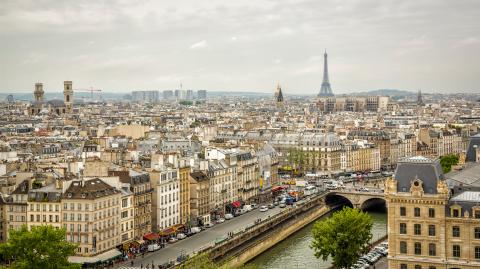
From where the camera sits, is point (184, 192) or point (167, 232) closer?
point (167, 232)

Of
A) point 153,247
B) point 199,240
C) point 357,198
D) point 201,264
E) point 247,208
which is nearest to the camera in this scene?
point 201,264

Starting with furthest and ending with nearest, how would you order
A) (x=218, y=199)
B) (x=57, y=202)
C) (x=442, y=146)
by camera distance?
(x=442, y=146), (x=218, y=199), (x=57, y=202)

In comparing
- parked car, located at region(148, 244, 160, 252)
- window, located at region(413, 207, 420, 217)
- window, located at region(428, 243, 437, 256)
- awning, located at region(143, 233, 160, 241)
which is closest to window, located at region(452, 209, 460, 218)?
window, located at region(413, 207, 420, 217)

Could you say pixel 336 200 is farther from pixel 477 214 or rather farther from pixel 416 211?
pixel 477 214

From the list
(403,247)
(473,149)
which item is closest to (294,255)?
(403,247)

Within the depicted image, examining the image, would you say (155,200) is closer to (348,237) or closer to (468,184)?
(348,237)

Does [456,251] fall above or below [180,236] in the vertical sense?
above

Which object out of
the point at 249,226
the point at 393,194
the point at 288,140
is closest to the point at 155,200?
the point at 249,226
